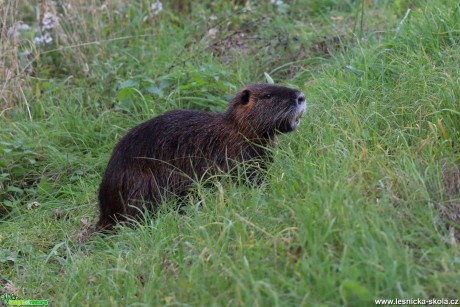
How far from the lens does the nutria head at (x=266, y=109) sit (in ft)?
14.1

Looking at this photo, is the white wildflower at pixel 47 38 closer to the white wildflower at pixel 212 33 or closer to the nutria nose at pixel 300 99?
the white wildflower at pixel 212 33

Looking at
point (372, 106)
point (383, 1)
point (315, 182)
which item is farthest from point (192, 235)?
point (383, 1)

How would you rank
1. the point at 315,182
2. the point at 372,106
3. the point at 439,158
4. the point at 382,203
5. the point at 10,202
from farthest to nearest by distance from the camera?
the point at 10,202 → the point at 372,106 → the point at 439,158 → the point at 315,182 → the point at 382,203

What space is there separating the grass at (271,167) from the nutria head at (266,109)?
0.14 metres

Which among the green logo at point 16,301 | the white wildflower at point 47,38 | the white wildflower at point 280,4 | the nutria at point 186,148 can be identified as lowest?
the green logo at point 16,301

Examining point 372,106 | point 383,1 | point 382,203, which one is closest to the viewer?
point 382,203

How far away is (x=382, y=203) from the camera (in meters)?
3.11

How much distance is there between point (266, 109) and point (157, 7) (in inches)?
114

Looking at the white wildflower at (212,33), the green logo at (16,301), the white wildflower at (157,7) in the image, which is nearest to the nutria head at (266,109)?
the green logo at (16,301)

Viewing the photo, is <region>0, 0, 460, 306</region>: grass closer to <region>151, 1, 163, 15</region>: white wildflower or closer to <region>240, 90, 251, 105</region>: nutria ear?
<region>151, 1, 163, 15</region>: white wildflower

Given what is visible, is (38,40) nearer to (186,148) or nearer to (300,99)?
(186,148)

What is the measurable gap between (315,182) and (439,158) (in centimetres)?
65

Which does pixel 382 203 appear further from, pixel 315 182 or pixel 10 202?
pixel 10 202

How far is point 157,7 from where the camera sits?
6941 mm
